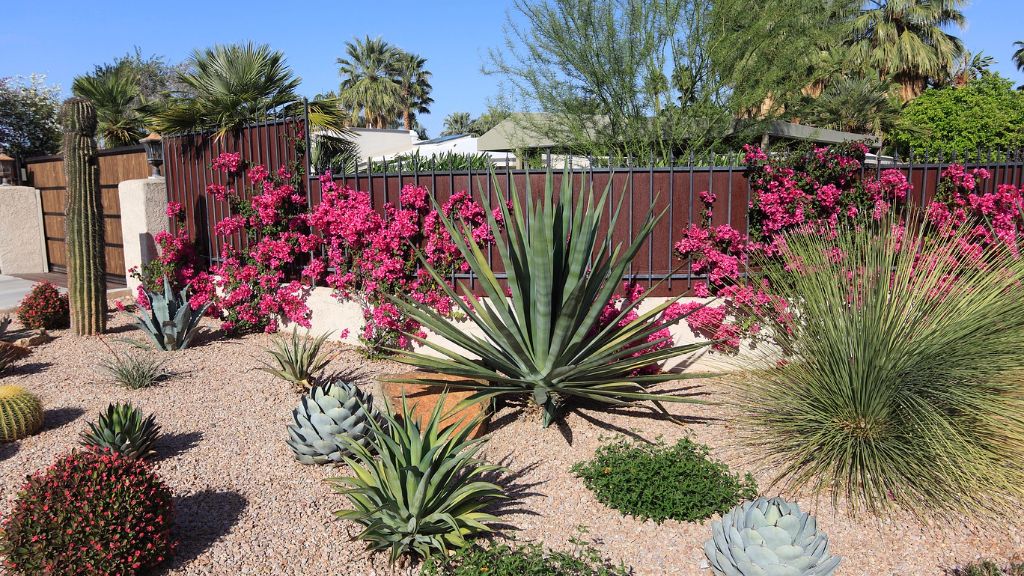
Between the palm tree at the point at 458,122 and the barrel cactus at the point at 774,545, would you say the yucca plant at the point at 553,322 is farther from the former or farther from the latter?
the palm tree at the point at 458,122

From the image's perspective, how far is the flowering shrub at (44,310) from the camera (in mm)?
7902

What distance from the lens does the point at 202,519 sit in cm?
370

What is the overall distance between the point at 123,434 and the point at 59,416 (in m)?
1.45

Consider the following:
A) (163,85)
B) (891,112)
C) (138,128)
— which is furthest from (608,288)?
(163,85)

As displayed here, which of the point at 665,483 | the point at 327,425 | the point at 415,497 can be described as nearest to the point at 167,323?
the point at 327,425

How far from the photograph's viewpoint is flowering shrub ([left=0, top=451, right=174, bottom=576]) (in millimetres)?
2957

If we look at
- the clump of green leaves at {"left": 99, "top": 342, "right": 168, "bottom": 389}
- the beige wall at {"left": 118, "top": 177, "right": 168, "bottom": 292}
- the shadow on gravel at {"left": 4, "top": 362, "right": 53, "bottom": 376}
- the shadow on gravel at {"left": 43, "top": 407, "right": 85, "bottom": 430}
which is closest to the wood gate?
the beige wall at {"left": 118, "top": 177, "right": 168, "bottom": 292}

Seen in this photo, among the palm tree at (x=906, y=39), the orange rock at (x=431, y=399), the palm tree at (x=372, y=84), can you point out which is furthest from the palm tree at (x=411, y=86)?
the orange rock at (x=431, y=399)

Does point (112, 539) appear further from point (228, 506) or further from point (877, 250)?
point (877, 250)

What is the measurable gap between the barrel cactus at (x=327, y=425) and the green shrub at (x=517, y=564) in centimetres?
131

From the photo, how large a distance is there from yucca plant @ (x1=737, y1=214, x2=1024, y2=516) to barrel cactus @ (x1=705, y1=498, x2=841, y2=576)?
0.99 metres

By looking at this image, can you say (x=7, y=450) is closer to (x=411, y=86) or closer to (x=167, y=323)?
(x=167, y=323)

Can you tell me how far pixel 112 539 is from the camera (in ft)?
10.0

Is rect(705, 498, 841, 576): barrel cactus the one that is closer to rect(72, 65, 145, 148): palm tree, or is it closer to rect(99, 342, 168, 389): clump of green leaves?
rect(99, 342, 168, 389): clump of green leaves
